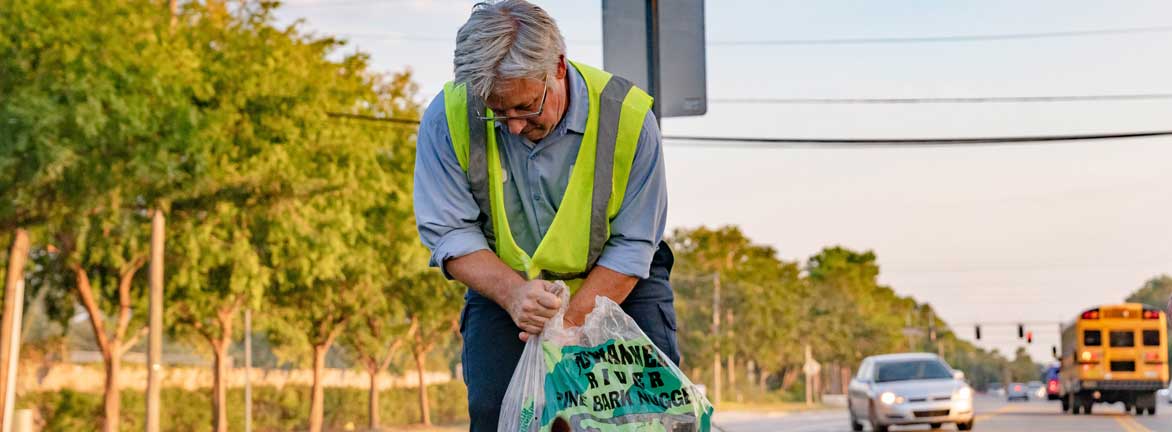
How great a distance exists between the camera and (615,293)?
160 inches

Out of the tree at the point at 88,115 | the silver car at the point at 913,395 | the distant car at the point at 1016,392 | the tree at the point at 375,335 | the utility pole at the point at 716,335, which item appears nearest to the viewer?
the tree at the point at 88,115

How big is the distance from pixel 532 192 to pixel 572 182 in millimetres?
115

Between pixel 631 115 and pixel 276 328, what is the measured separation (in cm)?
3500

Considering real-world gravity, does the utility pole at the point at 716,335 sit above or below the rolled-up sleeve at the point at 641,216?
above

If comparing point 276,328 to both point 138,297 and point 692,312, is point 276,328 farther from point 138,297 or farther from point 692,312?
point 692,312

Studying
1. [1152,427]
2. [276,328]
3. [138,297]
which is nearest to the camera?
[1152,427]

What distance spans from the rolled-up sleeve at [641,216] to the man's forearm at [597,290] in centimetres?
2

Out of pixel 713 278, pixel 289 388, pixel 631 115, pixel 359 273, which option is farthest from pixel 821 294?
pixel 631 115

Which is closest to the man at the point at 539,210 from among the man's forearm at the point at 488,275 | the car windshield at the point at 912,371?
the man's forearm at the point at 488,275

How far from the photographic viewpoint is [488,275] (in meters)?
4.02

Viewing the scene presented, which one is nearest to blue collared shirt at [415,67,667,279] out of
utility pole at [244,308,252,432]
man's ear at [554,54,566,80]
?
man's ear at [554,54,566,80]

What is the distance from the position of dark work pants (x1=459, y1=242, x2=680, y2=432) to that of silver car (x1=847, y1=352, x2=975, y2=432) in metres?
21.3

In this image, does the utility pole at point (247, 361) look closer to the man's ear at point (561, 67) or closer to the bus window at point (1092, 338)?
the bus window at point (1092, 338)

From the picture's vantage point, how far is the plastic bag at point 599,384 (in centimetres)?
375
